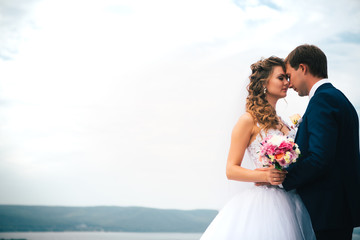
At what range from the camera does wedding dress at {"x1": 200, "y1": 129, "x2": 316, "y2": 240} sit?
209cm

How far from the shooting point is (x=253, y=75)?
2.63 meters

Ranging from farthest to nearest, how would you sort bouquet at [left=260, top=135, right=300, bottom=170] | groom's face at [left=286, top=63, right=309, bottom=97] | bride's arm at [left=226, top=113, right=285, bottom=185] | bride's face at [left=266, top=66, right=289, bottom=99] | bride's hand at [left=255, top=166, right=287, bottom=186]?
bride's face at [left=266, top=66, right=289, bottom=99], bride's arm at [left=226, top=113, right=285, bottom=185], groom's face at [left=286, top=63, right=309, bottom=97], bride's hand at [left=255, top=166, right=287, bottom=186], bouquet at [left=260, top=135, right=300, bottom=170]

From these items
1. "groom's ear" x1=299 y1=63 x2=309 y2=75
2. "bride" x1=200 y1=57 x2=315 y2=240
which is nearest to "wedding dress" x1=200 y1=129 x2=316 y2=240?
"bride" x1=200 y1=57 x2=315 y2=240

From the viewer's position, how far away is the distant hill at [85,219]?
40.8 metres

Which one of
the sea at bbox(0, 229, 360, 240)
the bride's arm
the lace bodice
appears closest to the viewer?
the bride's arm

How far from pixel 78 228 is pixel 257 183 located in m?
41.4

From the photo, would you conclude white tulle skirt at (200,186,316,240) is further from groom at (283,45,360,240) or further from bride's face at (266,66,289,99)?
bride's face at (266,66,289,99)

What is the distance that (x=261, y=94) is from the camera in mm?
2578

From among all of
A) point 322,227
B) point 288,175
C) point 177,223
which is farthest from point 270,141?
point 177,223

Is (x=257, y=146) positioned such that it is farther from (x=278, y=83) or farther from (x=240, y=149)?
(x=278, y=83)

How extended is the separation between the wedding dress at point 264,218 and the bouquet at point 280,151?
32 cm

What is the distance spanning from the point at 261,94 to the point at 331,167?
790mm

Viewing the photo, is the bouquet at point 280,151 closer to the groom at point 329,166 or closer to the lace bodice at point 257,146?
the groom at point 329,166

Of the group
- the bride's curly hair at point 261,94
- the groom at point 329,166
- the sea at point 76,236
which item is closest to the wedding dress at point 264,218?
the groom at point 329,166
